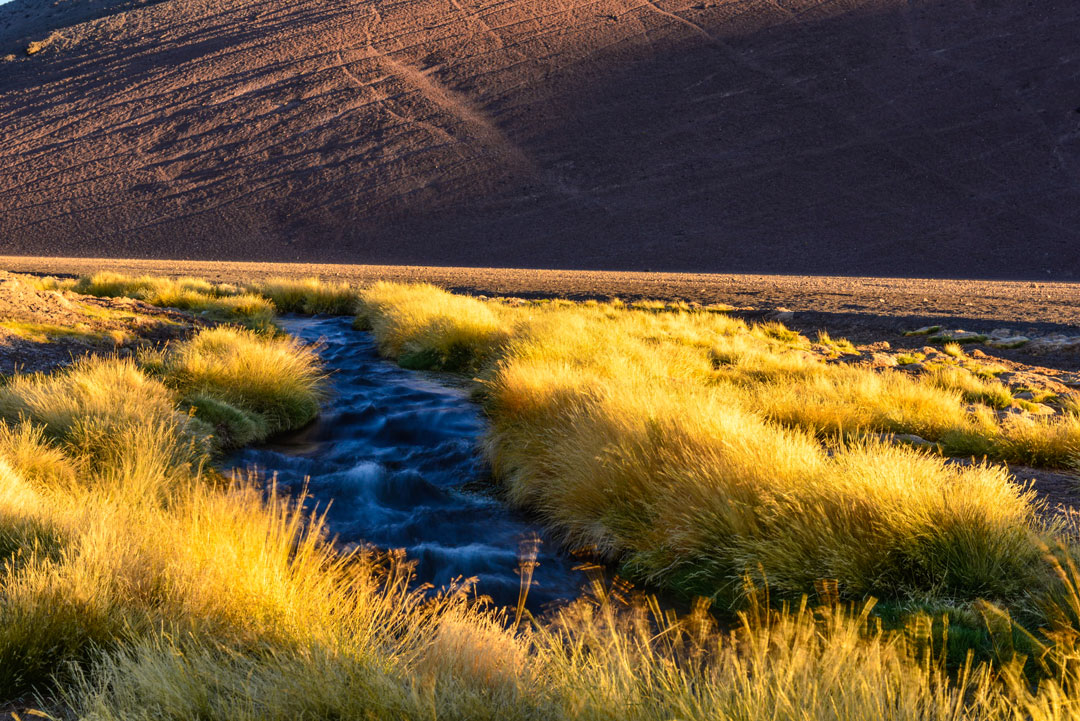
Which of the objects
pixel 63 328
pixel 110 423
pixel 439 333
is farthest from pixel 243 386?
pixel 439 333

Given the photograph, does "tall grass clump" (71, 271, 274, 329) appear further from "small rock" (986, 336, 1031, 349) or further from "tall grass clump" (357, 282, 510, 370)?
"small rock" (986, 336, 1031, 349)

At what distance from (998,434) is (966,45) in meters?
62.9

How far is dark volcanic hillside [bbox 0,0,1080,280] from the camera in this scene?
4750cm

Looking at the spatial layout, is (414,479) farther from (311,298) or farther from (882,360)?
(311,298)

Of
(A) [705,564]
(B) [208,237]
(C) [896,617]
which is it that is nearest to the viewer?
(C) [896,617]

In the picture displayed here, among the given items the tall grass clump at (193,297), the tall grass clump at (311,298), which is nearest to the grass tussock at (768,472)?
the tall grass clump at (193,297)

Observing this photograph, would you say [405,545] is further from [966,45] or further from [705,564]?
[966,45]

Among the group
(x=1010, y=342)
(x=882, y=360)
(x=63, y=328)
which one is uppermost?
(x=1010, y=342)

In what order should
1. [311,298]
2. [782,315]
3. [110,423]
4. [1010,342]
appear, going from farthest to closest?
[311,298]
[782,315]
[1010,342]
[110,423]

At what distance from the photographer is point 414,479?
6996 mm

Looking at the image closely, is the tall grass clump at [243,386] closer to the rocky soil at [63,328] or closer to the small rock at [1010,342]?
the rocky soil at [63,328]

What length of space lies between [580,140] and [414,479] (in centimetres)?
5327

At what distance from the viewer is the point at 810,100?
183 ft

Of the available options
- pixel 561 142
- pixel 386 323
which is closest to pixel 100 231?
pixel 561 142
